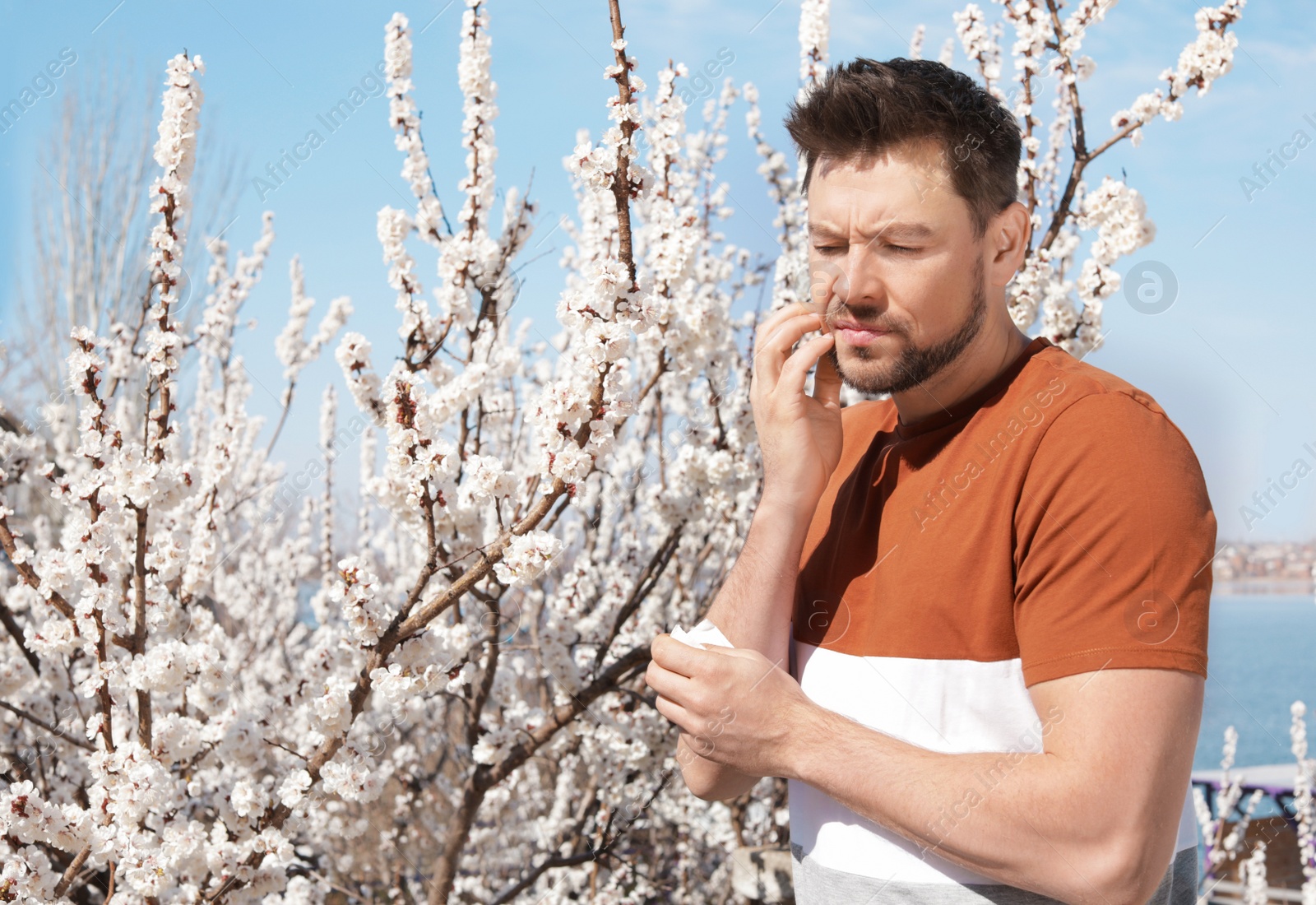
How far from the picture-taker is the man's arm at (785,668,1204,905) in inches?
35.3

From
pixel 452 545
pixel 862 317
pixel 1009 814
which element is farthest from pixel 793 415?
pixel 452 545

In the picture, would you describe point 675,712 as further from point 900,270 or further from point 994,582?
point 900,270

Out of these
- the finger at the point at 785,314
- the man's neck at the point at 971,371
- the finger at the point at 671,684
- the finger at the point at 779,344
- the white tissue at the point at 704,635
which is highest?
the finger at the point at 785,314

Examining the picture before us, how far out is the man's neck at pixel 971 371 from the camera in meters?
1.30

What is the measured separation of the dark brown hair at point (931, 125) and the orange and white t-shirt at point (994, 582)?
0.26 m

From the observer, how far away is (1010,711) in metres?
1.10

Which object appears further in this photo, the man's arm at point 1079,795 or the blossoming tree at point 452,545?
the blossoming tree at point 452,545

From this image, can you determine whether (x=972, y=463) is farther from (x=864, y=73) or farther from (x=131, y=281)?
(x=131, y=281)

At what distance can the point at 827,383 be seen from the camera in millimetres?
1525

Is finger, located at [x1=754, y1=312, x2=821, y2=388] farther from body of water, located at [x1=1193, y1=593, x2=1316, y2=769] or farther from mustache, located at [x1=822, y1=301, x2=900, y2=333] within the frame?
body of water, located at [x1=1193, y1=593, x2=1316, y2=769]

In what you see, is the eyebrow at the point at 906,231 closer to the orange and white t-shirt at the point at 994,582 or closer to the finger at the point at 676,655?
the orange and white t-shirt at the point at 994,582

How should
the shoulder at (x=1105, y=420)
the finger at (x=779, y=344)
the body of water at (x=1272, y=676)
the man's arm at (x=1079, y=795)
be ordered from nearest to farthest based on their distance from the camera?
the man's arm at (x=1079, y=795) → the shoulder at (x=1105, y=420) → the finger at (x=779, y=344) → the body of water at (x=1272, y=676)

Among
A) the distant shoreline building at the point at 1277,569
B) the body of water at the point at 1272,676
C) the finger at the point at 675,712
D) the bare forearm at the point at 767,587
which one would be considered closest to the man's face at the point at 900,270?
the bare forearm at the point at 767,587

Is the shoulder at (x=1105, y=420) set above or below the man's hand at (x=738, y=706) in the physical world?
above
